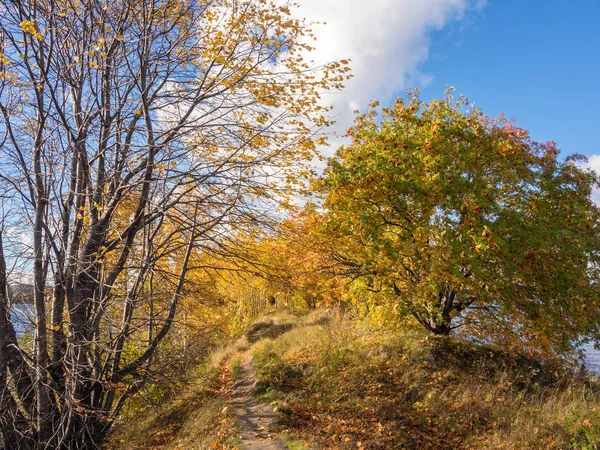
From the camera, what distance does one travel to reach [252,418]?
7.04 meters

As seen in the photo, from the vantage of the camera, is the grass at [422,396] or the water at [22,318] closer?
the water at [22,318]


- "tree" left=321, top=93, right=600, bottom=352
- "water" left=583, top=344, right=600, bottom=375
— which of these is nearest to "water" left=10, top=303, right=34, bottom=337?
"tree" left=321, top=93, right=600, bottom=352

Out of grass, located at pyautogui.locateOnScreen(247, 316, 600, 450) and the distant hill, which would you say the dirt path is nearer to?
grass, located at pyautogui.locateOnScreen(247, 316, 600, 450)

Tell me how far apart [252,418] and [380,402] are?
2528mm

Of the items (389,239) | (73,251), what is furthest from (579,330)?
(73,251)

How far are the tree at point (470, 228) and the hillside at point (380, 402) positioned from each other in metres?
1.02

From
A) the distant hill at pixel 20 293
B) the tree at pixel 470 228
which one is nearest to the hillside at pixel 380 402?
the tree at pixel 470 228

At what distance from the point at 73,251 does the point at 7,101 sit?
106 inches

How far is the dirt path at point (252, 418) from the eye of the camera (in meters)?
5.86

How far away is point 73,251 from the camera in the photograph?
18.8ft

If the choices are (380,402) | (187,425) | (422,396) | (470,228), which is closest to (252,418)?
(187,425)

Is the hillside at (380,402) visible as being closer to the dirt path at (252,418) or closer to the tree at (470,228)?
the dirt path at (252,418)

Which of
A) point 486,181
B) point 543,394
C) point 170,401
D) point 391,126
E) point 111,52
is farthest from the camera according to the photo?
point 170,401

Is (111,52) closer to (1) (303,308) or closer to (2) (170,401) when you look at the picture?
(2) (170,401)
